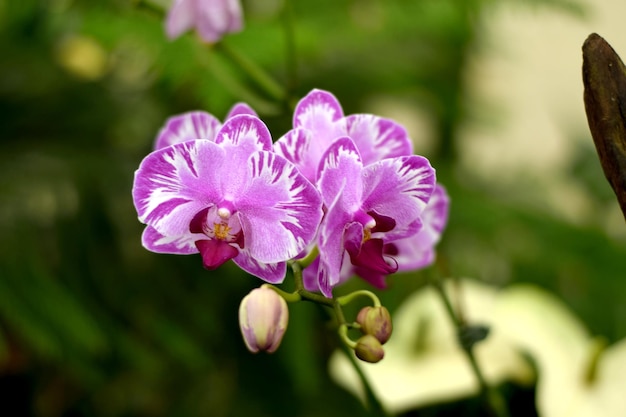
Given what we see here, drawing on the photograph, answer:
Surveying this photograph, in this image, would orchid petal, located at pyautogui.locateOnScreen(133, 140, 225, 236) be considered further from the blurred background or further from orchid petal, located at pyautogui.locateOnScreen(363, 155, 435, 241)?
the blurred background

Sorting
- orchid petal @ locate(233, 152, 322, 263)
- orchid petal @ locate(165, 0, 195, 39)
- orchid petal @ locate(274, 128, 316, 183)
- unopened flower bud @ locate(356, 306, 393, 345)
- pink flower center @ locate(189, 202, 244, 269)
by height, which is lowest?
unopened flower bud @ locate(356, 306, 393, 345)

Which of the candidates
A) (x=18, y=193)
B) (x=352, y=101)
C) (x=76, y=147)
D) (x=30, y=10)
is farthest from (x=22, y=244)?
(x=352, y=101)

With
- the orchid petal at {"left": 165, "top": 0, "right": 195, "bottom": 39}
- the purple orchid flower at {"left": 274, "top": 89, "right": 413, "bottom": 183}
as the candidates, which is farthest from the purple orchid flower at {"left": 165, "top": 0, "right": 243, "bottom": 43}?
the purple orchid flower at {"left": 274, "top": 89, "right": 413, "bottom": 183}

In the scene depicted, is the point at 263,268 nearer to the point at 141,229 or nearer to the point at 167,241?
the point at 167,241

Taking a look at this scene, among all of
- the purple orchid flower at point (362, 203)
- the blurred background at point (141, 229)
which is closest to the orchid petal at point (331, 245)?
the purple orchid flower at point (362, 203)

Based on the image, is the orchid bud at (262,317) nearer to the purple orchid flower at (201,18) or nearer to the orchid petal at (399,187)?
the orchid petal at (399,187)
